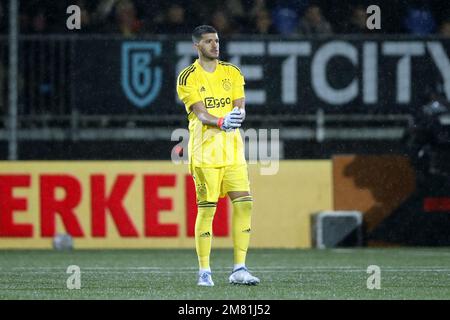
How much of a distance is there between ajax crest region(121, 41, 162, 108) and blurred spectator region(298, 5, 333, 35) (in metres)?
2.25

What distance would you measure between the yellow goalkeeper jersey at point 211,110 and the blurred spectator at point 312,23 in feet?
23.1

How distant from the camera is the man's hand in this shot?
10.6m

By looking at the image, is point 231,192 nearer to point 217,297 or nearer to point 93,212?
point 217,297

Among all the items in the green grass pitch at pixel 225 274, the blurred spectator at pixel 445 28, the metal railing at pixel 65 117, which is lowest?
the green grass pitch at pixel 225 274

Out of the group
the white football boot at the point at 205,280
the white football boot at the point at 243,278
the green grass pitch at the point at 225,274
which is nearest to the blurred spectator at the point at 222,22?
the green grass pitch at the point at 225,274

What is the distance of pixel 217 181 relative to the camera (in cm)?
1102

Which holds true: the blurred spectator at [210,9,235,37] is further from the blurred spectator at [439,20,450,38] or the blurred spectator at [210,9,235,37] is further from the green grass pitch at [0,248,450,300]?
the green grass pitch at [0,248,450,300]

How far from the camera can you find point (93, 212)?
658 inches

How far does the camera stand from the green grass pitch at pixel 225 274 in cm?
987

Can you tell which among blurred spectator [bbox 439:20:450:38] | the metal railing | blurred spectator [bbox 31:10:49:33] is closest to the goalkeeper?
the metal railing

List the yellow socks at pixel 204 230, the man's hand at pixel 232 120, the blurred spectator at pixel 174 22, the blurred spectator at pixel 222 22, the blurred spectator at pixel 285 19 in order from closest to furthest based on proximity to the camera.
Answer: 1. the man's hand at pixel 232 120
2. the yellow socks at pixel 204 230
3. the blurred spectator at pixel 222 22
4. the blurred spectator at pixel 174 22
5. the blurred spectator at pixel 285 19

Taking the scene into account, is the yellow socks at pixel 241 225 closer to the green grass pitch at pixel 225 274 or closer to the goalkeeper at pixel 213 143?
the goalkeeper at pixel 213 143
